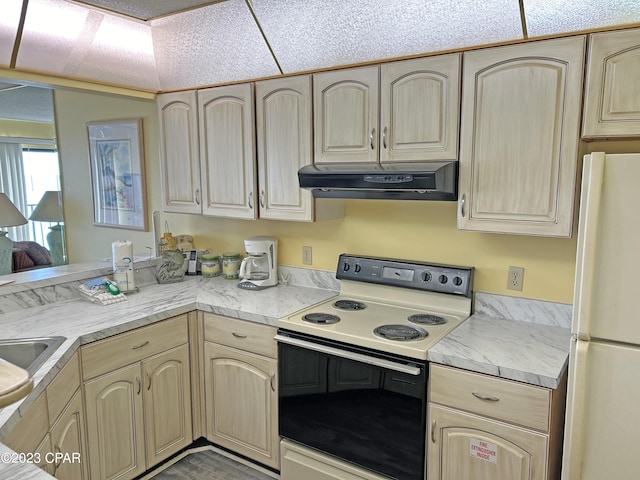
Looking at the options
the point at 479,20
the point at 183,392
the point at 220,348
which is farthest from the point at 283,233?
the point at 479,20

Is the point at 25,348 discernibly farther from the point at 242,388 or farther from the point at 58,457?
the point at 242,388

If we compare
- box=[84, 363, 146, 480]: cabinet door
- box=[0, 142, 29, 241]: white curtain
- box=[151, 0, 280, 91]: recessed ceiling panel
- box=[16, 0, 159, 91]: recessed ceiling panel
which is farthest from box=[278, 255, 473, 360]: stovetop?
box=[0, 142, 29, 241]: white curtain

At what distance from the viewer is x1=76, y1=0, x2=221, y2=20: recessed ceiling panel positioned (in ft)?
7.55

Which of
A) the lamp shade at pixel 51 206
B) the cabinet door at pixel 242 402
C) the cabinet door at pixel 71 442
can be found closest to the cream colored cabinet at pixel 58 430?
the cabinet door at pixel 71 442

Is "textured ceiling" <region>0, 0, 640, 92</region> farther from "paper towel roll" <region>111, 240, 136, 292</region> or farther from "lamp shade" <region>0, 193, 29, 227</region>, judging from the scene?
"lamp shade" <region>0, 193, 29, 227</region>

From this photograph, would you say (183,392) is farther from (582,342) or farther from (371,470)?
(582,342)

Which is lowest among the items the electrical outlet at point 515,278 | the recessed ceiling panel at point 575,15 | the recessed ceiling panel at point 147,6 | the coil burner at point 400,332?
the coil burner at point 400,332

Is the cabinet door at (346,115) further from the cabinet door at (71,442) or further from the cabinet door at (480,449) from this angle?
the cabinet door at (71,442)

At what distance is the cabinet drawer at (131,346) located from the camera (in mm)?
2098

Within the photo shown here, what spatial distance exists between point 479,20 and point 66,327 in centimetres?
220

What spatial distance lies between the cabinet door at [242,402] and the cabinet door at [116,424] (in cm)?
39

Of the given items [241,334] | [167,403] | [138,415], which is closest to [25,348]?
[138,415]

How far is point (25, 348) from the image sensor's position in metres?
1.97

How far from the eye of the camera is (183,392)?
8.45 ft
